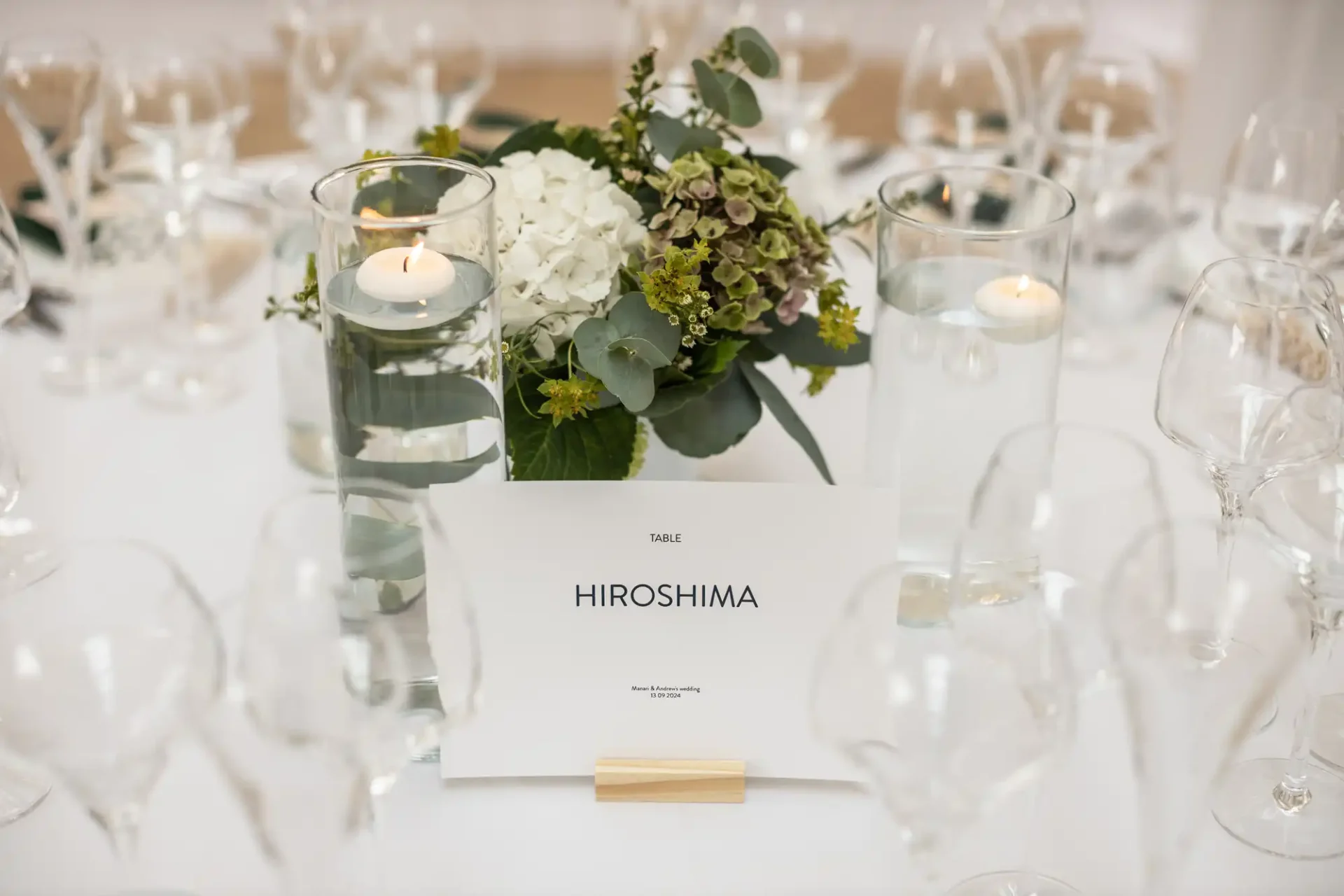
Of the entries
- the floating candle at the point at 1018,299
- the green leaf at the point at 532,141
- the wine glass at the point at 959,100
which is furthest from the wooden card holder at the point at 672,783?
the wine glass at the point at 959,100

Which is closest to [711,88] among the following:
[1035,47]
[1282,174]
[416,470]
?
[416,470]

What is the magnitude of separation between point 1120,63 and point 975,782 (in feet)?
3.57

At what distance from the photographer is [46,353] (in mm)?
1475

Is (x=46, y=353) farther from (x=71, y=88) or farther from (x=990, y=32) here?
(x=990, y=32)

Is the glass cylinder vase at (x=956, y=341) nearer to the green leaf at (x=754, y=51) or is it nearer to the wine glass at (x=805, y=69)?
the green leaf at (x=754, y=51)

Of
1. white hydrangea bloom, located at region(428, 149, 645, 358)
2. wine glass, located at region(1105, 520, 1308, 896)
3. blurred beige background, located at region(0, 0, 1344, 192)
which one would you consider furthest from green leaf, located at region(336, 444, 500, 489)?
blurred beige background, located at region(0, 0, 1344, 192)

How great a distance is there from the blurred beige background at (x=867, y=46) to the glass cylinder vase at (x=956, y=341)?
73.9 inches

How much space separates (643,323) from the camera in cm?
92

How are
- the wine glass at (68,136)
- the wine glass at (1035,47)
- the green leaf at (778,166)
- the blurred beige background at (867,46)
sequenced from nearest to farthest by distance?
the green leaf at (778,166) → the wine glass at (68,136) → the wine glass at (1035,47) → the blurred beige background at (867,46)

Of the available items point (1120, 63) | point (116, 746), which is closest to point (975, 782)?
point (116, 746)

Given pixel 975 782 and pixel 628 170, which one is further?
pixel 628 170

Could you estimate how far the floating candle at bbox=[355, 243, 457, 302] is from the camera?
87 cm

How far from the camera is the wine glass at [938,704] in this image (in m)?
0.70

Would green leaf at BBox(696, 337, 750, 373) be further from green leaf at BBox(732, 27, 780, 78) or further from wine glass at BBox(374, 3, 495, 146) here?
wine glass at BBox(374, 3, 495, 146)
